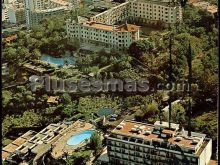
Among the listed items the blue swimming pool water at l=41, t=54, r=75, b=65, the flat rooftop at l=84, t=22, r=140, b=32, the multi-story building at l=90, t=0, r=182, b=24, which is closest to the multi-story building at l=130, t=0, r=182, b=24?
the multi-story building at l=90, t=0, r=182, b=24

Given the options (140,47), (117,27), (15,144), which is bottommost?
(15,144)

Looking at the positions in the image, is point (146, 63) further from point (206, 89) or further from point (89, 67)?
point (206, 89)

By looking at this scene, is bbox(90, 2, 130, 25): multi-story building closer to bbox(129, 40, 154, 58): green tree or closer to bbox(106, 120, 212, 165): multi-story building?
bbox(129, 40, 154, 58): green tree

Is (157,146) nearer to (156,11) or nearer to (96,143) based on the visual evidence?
(96,143)

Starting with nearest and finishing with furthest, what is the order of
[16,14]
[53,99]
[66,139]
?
[66,139], [53,99], [16,14]

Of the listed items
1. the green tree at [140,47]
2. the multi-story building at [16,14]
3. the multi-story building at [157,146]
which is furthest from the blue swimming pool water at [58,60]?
the multi-story building at [157,146]

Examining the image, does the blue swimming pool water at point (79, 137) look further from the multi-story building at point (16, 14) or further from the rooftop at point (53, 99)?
the multi-story building at point (16, 14)

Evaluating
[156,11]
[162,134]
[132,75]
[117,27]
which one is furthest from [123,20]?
[162,134]
